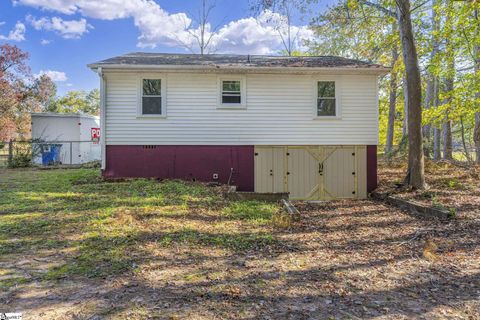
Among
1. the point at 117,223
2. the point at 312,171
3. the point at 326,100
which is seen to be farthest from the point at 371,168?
the point at 117,223

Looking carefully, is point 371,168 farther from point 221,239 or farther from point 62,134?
point 62,134

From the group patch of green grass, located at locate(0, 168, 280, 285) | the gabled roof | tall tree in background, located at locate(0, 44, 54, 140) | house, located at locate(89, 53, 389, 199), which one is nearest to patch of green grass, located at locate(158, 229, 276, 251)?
patch of green grass, located at locate(0, 168, 280, 285)

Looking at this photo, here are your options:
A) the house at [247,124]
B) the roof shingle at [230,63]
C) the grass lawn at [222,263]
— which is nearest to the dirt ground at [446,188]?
the grass lawn at [222,263]

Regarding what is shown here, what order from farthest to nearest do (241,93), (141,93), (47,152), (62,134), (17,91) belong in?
(17,91), (62,134), (47,152), (241,93), (141,93)

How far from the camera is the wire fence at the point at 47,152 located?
47.5ft

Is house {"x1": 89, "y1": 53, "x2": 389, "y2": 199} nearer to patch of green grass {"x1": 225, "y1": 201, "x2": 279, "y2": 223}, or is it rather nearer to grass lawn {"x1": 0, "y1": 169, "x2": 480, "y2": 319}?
patch of green grass {"x1": 225, "y1": 201, "x2": 279, "y2": 223}

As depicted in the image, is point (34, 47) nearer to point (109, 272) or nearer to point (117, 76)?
point (117, 76)

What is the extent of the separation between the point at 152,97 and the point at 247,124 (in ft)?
10.2

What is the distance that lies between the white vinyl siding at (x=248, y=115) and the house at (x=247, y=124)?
0.10ft

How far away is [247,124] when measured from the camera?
9.93 meters

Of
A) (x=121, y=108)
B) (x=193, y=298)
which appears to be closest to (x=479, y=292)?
(x=193, y=298)

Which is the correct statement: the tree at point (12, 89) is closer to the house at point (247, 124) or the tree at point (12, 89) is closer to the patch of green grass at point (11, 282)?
the house at point (247, 124)

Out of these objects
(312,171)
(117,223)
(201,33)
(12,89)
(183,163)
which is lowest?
(117,223)

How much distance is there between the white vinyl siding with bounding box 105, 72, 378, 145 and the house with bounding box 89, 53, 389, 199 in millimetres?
32
